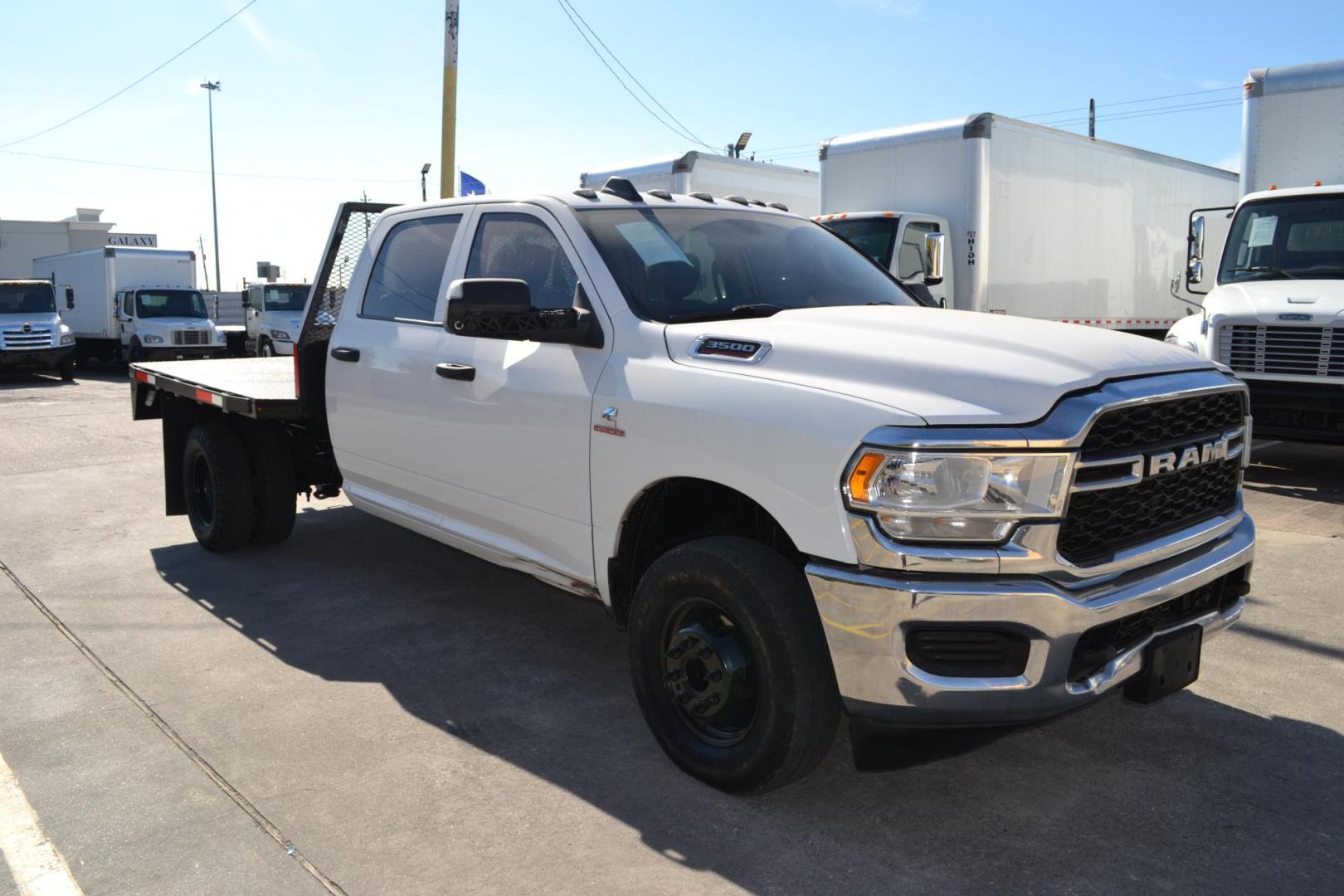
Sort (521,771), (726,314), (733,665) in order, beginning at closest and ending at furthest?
(733,665), (521,771), (726,314)

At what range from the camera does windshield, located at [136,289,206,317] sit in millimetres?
24812

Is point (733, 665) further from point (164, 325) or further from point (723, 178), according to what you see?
point (164, 325)

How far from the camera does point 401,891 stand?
2.96 metres

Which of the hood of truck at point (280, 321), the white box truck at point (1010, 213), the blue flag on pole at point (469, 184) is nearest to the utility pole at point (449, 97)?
the blue flag on pole at point (469, 184)

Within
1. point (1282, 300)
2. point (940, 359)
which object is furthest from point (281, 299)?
point (940, 359)

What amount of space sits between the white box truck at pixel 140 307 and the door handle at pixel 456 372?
22170 mm

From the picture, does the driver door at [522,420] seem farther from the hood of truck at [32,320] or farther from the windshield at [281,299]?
the windshield at [281,299]

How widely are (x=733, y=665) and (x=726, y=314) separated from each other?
4.20 feet

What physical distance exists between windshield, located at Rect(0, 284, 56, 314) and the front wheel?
77.1 feet

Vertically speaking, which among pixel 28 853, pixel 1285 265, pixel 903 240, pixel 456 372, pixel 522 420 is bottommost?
Answer: pixel 28 853

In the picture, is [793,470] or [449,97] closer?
[793,470]

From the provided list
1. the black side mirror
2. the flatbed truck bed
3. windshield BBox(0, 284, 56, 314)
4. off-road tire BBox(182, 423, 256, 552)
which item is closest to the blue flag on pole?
the flatbed truck bed

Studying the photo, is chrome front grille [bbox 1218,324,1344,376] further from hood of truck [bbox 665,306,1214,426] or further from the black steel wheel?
the black steel wheel

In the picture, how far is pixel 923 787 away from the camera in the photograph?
356 centimetres
